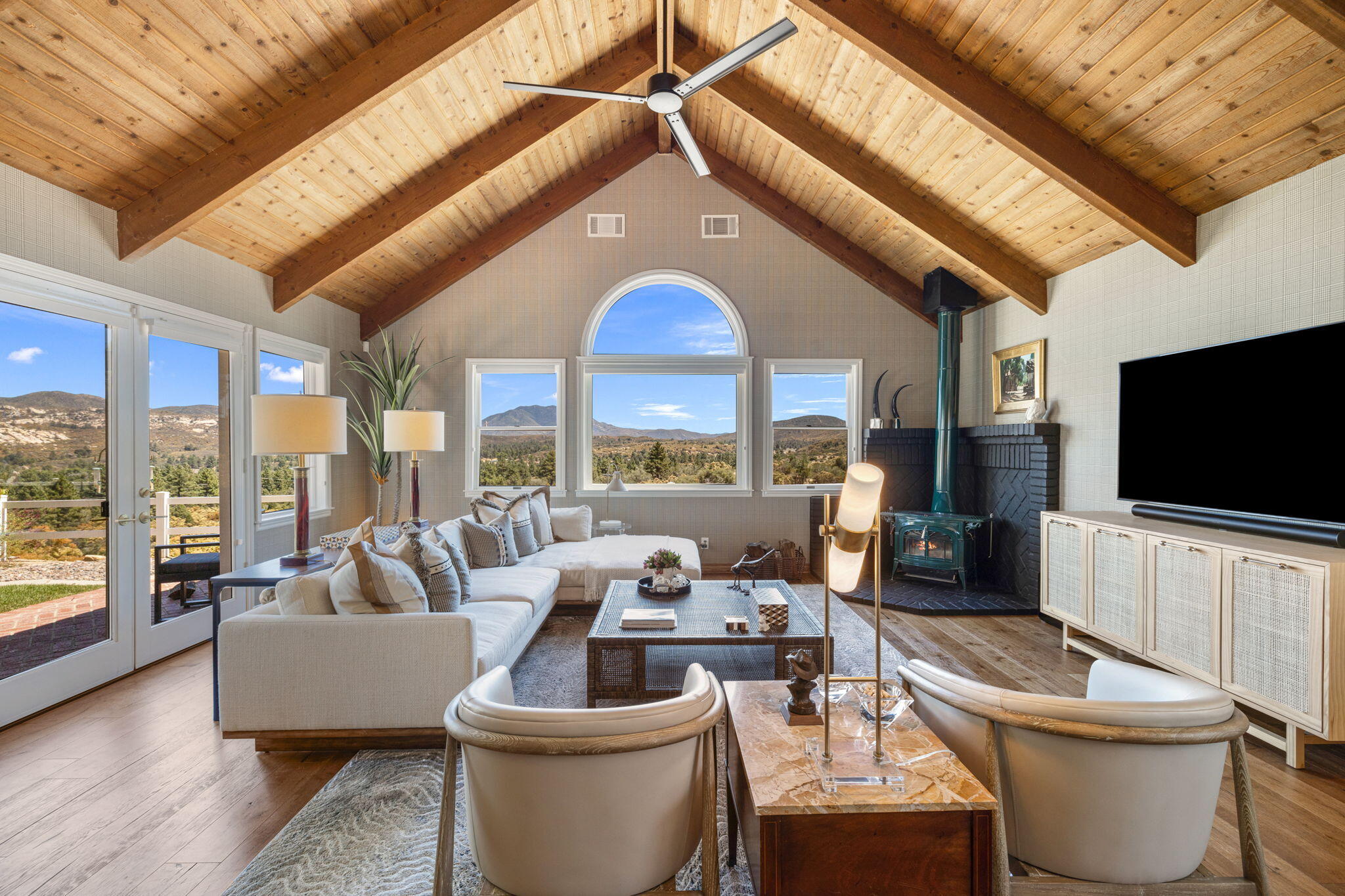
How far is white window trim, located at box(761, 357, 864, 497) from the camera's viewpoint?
20.3ft

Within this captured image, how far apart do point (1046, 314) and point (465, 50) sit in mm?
4539

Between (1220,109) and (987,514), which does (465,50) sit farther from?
(987,514)

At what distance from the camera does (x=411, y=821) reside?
81.8 inches

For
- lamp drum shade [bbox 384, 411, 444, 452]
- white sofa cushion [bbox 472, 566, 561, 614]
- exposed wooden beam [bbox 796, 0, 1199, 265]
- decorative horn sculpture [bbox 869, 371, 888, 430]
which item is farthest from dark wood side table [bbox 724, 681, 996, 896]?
decorative horn sculpture [bbox 869, 371, 888, 430]

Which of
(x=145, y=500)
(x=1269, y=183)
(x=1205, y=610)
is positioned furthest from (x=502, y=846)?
(x=1269, y=183)

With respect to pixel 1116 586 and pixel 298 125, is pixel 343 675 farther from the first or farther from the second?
pixel 1116 586

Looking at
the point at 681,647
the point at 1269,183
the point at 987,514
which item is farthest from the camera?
the point at 987,514

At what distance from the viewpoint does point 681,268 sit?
6.16 meters

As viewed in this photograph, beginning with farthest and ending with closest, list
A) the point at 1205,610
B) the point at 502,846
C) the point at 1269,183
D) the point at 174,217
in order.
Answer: the point at 174,217 → the point at 1269,183 → the point at 1205,610 → the point at 502,846

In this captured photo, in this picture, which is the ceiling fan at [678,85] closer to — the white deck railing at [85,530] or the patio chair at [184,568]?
the white deck railing at [85,530]

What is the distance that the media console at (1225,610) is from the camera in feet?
7.72

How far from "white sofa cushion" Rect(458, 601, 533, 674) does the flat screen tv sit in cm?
363

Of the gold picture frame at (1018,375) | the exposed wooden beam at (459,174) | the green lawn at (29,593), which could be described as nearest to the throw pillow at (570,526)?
the exposed wooden beam at (459,174)

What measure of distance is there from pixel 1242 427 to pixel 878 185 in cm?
277
